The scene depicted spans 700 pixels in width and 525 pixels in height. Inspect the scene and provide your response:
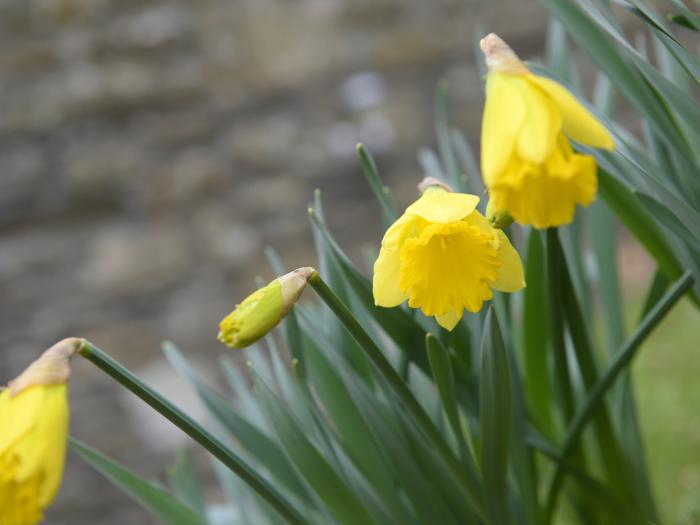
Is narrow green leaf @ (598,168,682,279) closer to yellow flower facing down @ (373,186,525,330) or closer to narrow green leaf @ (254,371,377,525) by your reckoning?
yellow flower facing down @ (373,186,525,330)

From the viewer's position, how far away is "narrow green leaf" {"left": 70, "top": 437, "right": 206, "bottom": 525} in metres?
0.75

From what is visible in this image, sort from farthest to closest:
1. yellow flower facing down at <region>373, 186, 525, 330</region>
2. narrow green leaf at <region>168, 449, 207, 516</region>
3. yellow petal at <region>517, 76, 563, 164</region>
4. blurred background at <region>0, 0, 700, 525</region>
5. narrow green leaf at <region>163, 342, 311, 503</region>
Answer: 1. blurred background at <region>0, 0, 700, 525</region>
2. narrow green leaf at <region>168, 449, 207, 516</region>
3. narrow green leaf at <region>163, 342, 311, 503</region>
4. yellow flower facing down at <region>373, 186, 525, 330</region>
5. yellow petal at <region>517, 76, 563, 164</region>

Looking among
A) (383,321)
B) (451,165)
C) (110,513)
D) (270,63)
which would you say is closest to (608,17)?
(451,165)

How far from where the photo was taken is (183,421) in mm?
564

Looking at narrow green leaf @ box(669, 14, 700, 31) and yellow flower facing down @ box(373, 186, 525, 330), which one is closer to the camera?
yellow flower facing down @ box(373, 186, 525, 330)

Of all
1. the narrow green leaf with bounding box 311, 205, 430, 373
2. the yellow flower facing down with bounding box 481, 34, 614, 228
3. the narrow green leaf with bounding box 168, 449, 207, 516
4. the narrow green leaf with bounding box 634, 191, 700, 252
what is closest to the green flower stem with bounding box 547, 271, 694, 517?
the narrow green leaf with bounding box 634, 191, 700, 252

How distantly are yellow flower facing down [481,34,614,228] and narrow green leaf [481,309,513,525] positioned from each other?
14 centimetres

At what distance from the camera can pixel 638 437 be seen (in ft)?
2.98

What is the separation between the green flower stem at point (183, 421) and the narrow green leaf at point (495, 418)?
0.52 ft

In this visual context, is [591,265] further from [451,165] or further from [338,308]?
[338,308]

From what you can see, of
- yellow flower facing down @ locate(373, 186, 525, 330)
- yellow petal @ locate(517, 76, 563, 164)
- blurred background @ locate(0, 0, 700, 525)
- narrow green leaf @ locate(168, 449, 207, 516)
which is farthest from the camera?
blurred background @ locate(0, 0, 700, 525)

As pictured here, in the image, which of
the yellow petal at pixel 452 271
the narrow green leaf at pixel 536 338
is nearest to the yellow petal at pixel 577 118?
the yellow petal at pixel 452 271

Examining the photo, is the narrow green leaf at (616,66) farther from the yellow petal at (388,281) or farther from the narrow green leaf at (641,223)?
the yellow petal at (388,281)

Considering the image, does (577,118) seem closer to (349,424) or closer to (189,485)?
(349,424)
